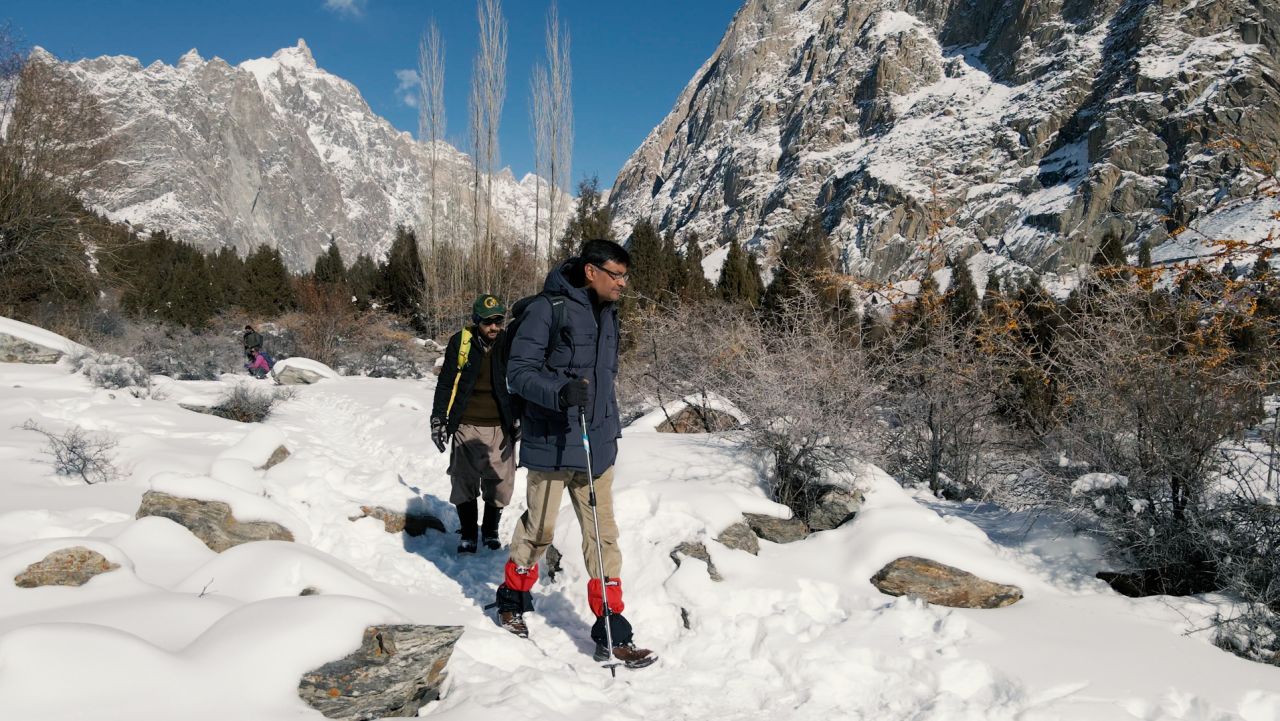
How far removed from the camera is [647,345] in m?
12.9

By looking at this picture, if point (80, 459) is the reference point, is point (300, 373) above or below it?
above

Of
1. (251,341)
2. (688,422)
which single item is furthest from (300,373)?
(688,422)

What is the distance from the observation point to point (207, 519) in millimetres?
4207

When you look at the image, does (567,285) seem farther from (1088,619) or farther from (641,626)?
(1088,619)

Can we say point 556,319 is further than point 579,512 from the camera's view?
No

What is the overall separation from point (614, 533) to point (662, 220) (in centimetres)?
13567

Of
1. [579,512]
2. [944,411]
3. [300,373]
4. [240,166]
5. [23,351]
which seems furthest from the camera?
[240,166]

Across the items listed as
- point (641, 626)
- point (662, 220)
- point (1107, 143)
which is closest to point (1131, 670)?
point (641, 626)

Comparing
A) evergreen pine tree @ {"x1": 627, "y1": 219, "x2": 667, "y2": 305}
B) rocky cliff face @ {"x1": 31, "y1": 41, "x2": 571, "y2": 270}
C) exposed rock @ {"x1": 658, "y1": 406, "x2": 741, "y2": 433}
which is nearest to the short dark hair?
exposed rock @ {"x1": 658, "y1": 406, "x2": 741, "y2": 433}

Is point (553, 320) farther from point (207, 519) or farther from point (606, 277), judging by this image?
point (207, 519)

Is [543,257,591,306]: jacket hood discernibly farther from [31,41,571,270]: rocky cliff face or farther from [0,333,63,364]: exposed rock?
[31,41,571,270]: rocky cliff face

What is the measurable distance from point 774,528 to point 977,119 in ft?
350

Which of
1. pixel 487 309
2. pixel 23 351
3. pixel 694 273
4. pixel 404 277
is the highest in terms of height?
pixel 694 273

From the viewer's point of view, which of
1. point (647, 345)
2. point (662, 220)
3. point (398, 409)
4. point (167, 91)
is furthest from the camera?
point (167, 91)
